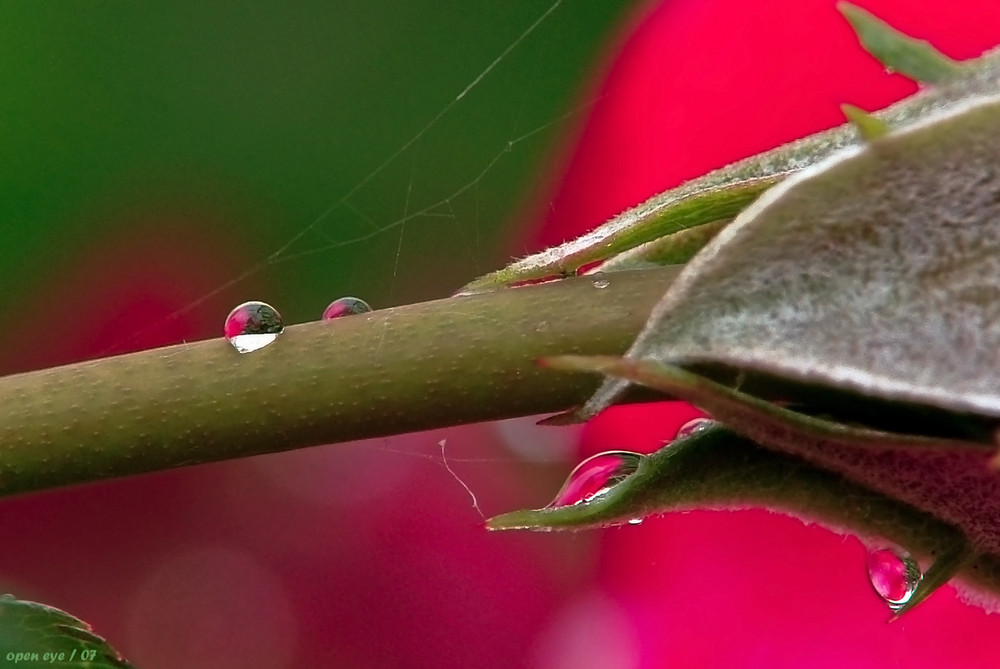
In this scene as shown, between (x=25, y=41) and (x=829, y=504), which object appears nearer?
(x=829, y=504)

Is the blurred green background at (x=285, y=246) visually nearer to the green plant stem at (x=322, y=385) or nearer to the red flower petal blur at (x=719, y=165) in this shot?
the red flower petal blur at (x=719, y=165)

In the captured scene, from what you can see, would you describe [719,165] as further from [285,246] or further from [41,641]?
[41,641]

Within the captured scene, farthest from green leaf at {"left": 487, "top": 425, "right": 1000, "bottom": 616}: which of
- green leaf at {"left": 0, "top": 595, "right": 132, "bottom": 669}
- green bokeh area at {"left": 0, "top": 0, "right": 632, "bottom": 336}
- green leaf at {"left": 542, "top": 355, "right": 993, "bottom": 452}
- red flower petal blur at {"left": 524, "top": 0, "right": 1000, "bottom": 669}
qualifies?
green bokeh area at {"left": 0, "top": 0, "right": 632, "bottom": 336}

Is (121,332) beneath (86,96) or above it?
beneath

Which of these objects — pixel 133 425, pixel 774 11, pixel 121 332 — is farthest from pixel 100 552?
pixel 774 11

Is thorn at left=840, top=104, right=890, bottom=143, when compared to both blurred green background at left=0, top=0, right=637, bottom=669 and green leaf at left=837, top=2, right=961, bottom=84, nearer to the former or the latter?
green leaf at left=837, top=2, right=961, bottom=84

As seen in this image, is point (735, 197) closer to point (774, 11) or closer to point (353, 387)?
point (353, 387)

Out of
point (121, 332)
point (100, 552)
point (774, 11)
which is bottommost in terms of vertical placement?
point (100, 552)
